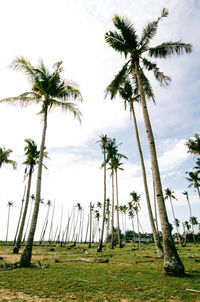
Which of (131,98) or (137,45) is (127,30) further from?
(131,98)

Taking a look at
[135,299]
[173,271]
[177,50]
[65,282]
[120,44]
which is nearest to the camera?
[135,299]

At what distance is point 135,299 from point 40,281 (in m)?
3.79

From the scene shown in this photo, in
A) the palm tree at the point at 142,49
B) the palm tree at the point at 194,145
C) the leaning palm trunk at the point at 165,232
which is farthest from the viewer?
the palm tree at the point at 194,145

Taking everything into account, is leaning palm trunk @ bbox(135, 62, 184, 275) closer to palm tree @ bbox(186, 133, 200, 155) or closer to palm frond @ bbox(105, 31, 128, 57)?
palm frond @ bbox(105, 31, 128, 57)

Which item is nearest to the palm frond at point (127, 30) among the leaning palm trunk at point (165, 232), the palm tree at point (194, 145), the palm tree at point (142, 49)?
the palm tree at point (142, 49)

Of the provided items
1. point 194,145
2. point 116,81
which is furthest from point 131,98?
point 194,145

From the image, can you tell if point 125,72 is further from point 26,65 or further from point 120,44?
point 26,65

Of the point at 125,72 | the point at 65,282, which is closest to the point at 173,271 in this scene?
the point at 65,282

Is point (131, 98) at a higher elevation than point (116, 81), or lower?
higher

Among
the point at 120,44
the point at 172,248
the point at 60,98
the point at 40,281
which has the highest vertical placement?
the point at 120,44

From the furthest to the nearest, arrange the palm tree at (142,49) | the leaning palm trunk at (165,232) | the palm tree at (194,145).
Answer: the palm tree at (194,145) → the palm tree at (142,49) → the leaning palm trunk at (165,232)

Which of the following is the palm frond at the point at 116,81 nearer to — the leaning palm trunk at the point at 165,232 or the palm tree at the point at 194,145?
the leaning palm trunk at the point at 165,232

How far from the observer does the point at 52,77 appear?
39.4 ft

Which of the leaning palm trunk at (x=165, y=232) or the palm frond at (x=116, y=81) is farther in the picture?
the palm frond at (x=116, y=81)
